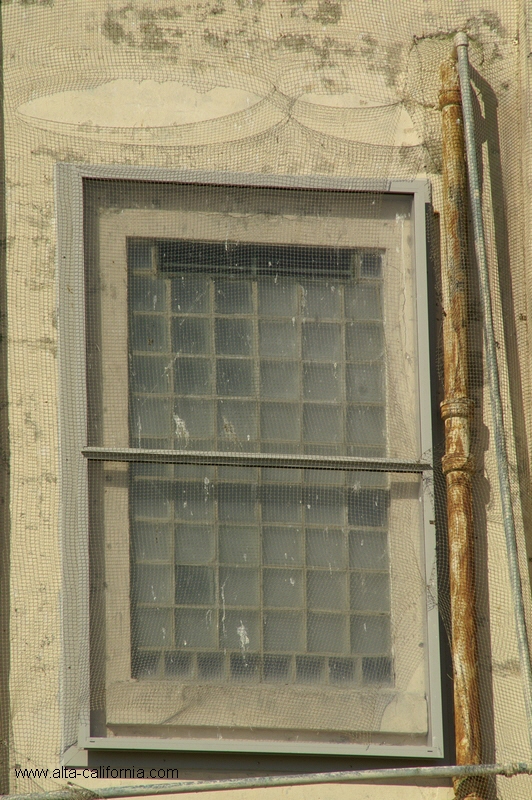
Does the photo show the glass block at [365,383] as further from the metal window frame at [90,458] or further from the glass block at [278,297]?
the glass block at [278,297]

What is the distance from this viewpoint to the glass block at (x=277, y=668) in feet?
18.0

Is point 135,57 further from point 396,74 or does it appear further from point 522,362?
point 522,362

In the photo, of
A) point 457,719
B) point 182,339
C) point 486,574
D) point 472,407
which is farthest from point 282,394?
point 457,719

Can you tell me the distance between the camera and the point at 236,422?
574cm

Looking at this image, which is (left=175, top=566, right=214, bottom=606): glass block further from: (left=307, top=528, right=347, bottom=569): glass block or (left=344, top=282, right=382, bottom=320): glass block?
(left=344, top=282, right=382, bottom=320): glass block

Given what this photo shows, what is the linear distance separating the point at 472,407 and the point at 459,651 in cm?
122

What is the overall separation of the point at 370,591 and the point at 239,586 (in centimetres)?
65

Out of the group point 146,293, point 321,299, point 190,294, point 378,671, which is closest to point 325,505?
point 378,671

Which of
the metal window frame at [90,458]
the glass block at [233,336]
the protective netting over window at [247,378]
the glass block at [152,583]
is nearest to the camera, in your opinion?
the metal window frame at [90,458]

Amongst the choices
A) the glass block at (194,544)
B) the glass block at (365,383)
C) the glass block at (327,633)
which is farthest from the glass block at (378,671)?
the glass block at (365,383)

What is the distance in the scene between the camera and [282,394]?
5.80 meters

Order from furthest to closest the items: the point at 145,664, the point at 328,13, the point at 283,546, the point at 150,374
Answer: the point at 328,13, the point at 150,374, the point at 283,546, the point at 145,664

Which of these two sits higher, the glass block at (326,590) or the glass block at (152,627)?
the glass block at (326,590)

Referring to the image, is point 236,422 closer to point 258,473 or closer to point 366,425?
point 258,473
